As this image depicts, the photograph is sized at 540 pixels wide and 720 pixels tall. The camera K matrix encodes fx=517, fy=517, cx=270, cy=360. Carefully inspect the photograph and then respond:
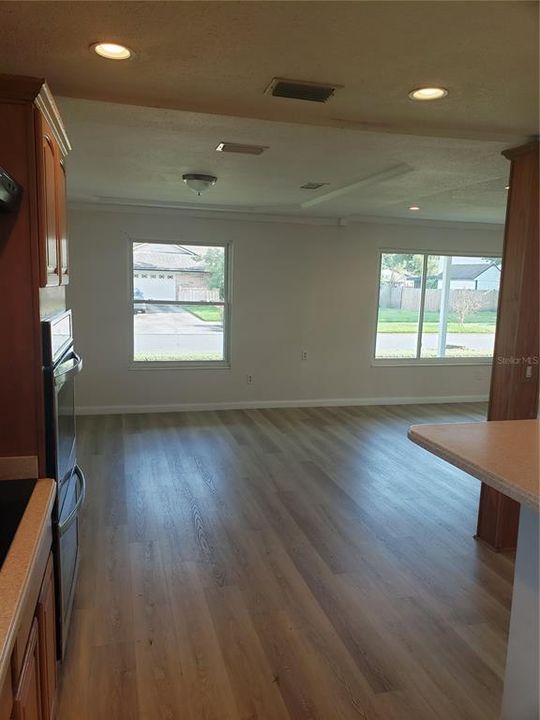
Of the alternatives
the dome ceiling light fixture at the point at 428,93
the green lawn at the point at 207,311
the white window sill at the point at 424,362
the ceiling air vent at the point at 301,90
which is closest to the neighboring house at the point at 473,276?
the white window sill at the point at 424,362

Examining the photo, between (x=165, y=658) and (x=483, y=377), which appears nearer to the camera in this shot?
(x=165, y=658)

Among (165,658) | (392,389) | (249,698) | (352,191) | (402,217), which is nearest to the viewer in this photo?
(249,698)

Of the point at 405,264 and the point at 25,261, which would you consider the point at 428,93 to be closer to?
the point at 25,261

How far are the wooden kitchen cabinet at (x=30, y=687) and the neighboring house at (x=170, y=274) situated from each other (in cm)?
515

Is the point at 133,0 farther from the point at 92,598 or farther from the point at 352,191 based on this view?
the point at 352,191

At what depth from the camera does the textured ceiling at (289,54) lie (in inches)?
62.1

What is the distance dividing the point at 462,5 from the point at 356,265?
5.42 m

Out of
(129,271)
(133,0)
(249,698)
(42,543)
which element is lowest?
(249,698)

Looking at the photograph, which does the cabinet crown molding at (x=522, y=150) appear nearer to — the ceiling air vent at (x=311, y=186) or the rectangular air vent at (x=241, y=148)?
the rectangular air vent at (x=241, y=148)

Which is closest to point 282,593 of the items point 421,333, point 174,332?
point 174,332

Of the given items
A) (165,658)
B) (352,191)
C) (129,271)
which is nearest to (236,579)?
(165,658)

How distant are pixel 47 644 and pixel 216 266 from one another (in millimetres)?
5274

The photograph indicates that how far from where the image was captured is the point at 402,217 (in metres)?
6.65

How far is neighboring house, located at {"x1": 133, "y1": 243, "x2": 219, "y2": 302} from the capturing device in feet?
20.5
